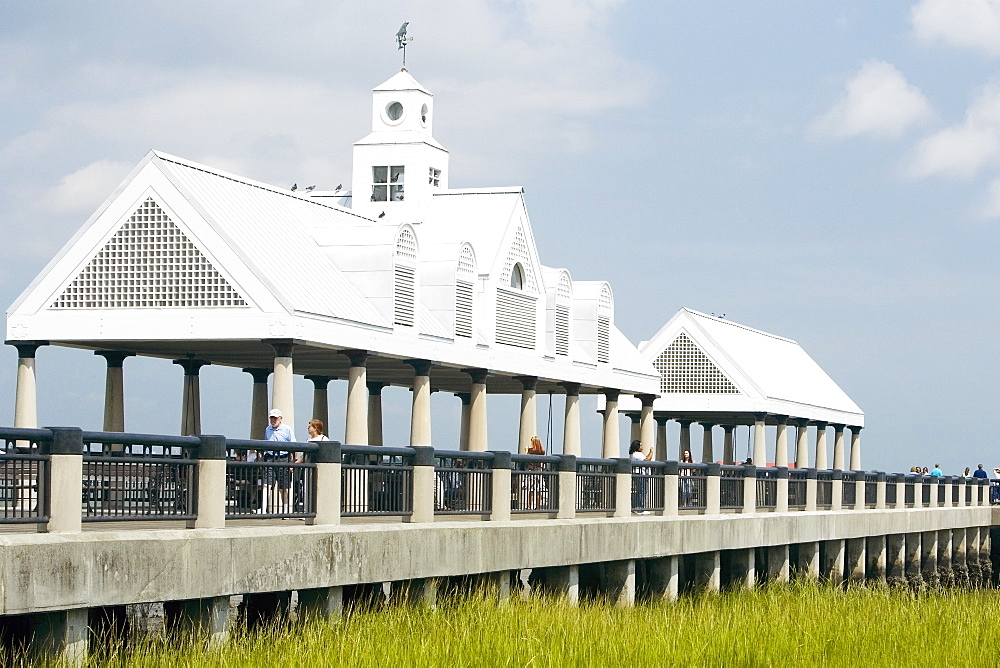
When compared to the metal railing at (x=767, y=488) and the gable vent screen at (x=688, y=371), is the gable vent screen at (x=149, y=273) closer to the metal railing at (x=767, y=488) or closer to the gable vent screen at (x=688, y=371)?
the metal railing at (x=767, y=488)

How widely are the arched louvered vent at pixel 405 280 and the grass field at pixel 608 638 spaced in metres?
14.8

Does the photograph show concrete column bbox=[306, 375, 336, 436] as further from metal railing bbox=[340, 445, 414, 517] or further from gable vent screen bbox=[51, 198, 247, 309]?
metal railing bbox=[340, 445, 414, 517]

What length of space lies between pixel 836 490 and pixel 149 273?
653 inches

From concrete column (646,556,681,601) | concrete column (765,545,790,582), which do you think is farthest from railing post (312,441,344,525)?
concrete column (765,545,790,582)

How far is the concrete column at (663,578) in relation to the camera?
28641 mm

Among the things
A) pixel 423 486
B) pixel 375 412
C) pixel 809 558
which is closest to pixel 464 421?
pixel 375 412

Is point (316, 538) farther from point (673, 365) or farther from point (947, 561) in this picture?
point (673, 365)

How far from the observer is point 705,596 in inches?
1115

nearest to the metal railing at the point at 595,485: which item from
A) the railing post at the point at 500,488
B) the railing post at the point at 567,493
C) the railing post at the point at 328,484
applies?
the railing post at the point at 567,493

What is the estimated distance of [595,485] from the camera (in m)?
27.8

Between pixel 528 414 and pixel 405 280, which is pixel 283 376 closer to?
pixel 405 280

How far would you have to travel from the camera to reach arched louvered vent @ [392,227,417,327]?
127 feet

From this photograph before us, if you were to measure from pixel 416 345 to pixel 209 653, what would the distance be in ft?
79.1

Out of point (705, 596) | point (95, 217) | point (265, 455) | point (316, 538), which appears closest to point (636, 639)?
point (316, 538)
